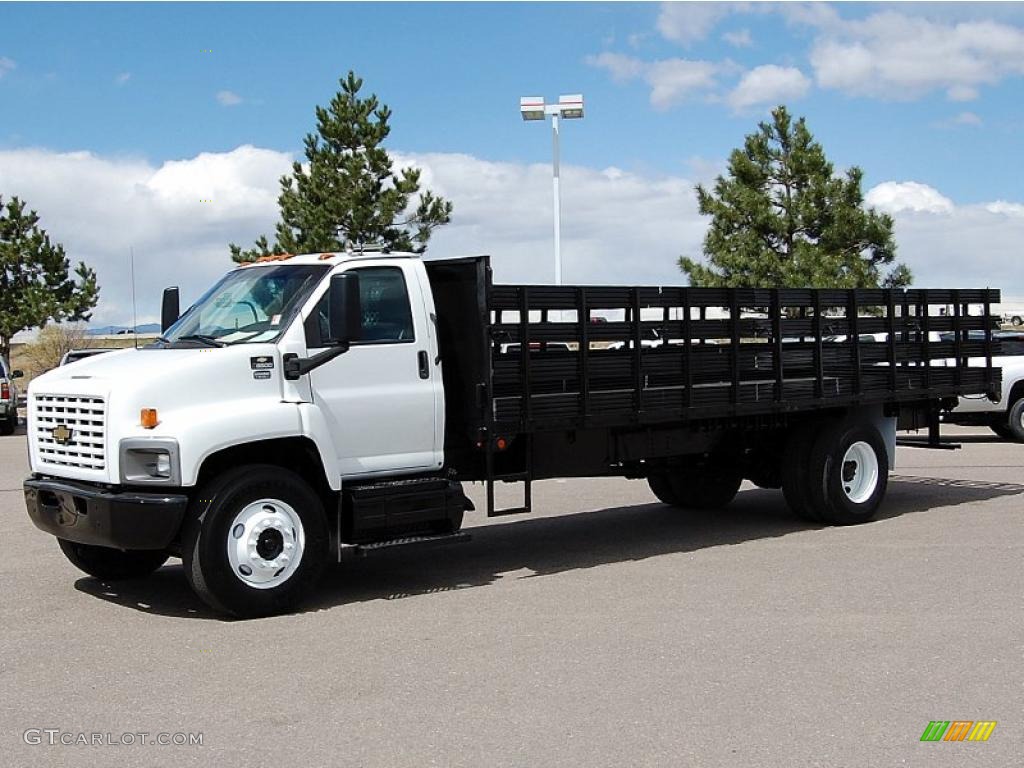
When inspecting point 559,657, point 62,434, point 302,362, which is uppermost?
point 302,362

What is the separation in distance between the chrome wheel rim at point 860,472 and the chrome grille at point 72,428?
22.1 ft

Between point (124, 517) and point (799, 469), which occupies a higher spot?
point (124, 517)

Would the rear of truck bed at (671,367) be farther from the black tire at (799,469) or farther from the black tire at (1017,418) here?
the black tire at (1017,418)

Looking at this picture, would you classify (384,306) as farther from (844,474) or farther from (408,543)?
(844,474)

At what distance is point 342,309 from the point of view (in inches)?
313

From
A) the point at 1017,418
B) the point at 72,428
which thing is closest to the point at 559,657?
the point at 72,428

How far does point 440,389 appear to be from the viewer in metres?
8.63

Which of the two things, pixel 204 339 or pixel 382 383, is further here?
pixel 382 383

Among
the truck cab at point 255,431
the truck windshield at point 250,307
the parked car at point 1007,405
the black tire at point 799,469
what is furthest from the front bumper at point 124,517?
the parked car at point 1007,405

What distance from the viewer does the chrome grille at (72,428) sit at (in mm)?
7555

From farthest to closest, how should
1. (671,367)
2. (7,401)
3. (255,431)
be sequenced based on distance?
(7,401) < (671,367) < (255,431)

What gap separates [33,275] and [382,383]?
99.2ft

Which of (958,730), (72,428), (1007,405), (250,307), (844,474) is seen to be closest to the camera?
(958,730)

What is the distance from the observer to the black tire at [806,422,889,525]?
1095 cm
